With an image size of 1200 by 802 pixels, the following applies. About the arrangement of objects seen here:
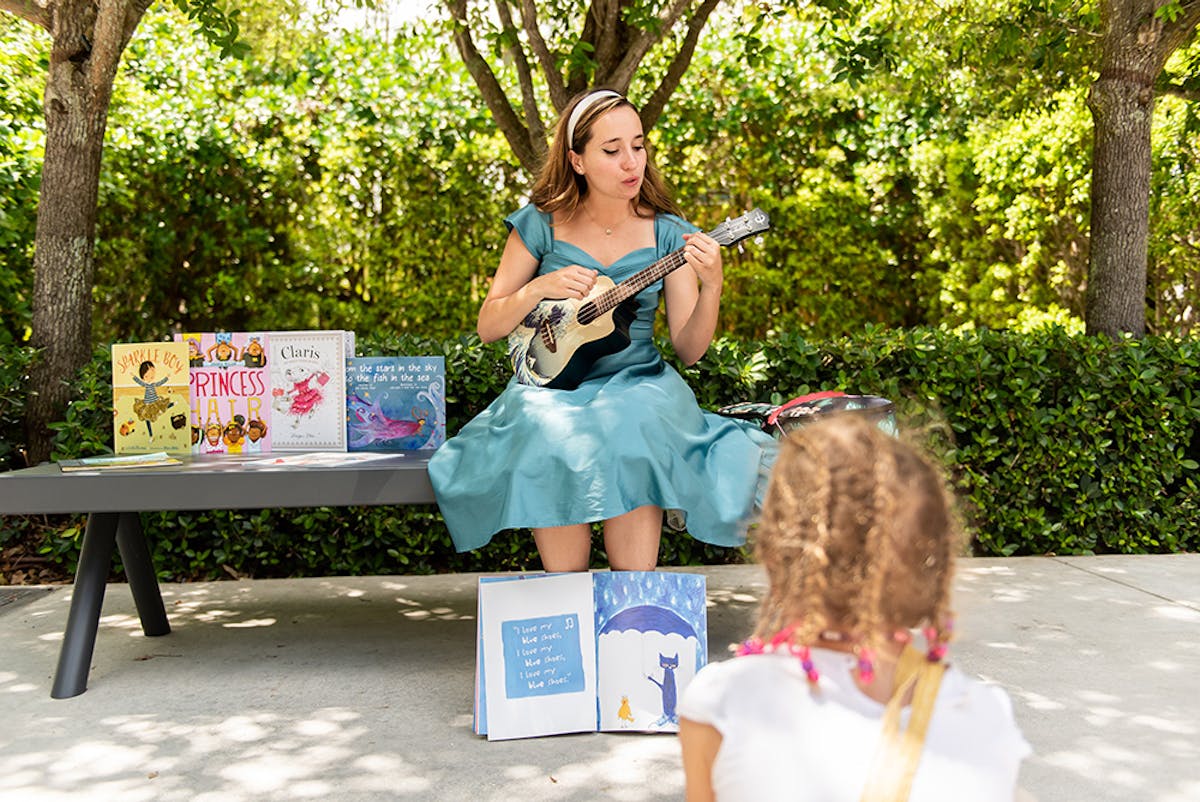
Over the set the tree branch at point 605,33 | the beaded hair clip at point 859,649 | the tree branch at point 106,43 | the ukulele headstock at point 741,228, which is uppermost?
the tree branch at point 605,33

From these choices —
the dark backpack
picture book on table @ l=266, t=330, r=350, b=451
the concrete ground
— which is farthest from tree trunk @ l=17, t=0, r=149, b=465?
the dark backpack

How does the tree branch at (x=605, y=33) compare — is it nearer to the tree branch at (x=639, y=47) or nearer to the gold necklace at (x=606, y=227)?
the tree branch at (x=639, y=47)

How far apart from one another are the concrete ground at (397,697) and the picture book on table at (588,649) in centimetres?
8

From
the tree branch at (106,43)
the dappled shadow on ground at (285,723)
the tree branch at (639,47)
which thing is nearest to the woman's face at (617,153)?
the dappled shadow on ground at (285,723)

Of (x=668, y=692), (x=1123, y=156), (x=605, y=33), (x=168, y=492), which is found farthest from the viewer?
(x=605, y=33)

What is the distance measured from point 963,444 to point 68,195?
366cm

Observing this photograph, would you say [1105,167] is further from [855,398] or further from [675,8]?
[855,398]

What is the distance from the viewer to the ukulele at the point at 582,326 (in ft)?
A: 10.2

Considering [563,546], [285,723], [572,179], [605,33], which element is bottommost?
[285,723]

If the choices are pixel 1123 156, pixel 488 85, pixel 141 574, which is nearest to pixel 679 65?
pixel 488 85

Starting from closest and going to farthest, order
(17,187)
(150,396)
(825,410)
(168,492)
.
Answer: (168,492) < (825,410) < (150,396) < (17,187)

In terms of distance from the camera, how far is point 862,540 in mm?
1188

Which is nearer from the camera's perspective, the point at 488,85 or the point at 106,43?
the point at 106,43

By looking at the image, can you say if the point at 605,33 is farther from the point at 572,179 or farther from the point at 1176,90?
the point at 1176,90
